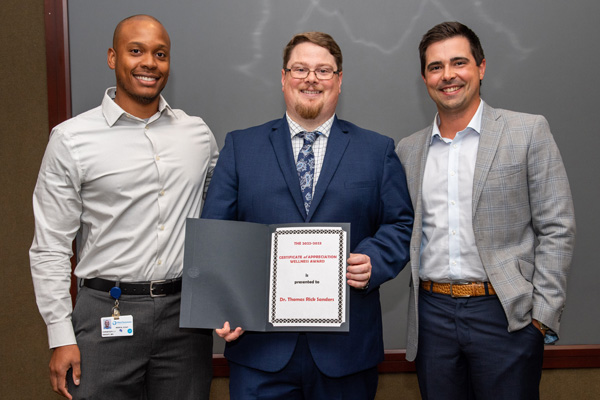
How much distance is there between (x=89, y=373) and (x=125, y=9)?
1900 mm

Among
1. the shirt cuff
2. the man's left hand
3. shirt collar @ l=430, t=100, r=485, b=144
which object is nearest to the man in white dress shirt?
the shirt cuff

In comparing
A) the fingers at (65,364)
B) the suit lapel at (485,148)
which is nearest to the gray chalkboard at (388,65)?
the suit lapel at (485,148)

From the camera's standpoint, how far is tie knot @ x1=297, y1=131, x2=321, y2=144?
1823 millimetres

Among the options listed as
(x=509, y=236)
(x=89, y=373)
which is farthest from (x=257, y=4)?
(x=89, y=373)

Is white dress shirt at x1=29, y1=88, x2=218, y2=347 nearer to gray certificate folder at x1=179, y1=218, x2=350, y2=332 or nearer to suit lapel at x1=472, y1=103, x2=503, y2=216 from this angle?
gray certificate folder at x1=179, y1=218, x2=350, y2=332

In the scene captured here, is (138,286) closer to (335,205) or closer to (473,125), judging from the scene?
(335,205)

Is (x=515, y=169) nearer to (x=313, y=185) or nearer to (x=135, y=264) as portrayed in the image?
(x=313, y=185)

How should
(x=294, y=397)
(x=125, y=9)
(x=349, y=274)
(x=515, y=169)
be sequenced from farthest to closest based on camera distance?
1. (x=125, y=9)
2. (x=515, y=169)
3. (x=294, y=397)
4. (x=349, y=274)

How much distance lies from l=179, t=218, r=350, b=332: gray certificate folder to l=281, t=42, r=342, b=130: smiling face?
1.51 ft

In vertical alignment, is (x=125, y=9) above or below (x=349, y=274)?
above

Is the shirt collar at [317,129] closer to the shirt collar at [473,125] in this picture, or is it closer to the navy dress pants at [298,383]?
the shirt collar at [473,125]

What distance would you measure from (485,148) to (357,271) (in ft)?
2.35

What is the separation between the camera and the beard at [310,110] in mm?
1804

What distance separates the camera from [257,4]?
277cm
